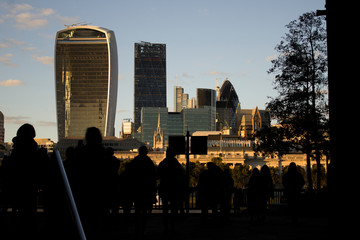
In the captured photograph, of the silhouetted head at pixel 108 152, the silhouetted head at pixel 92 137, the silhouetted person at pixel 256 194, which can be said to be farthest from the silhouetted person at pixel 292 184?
the silhouetted head at pixel 92 137

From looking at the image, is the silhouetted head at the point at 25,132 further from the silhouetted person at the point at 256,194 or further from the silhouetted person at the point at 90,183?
the silhouetted person at the point at 256,194

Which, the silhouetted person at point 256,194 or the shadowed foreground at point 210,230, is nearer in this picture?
the shadowed foreground at point 210,230

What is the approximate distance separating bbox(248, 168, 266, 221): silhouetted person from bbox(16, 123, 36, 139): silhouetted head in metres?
10.3

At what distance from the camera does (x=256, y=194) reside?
19188 mm

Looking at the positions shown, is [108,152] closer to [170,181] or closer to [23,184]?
[23,184]

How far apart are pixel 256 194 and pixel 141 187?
700 cm

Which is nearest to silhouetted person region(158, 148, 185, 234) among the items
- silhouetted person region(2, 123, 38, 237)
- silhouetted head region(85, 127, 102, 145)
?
silhouetted head region(85, 127, 102, 145)

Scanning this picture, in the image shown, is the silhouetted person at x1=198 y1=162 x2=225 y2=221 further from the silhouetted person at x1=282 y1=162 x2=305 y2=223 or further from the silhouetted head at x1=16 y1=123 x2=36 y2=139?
the silhouetted head at x1=16 y1=123 x2=36 y2=139

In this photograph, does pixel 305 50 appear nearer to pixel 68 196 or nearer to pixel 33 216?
pixel 33 216

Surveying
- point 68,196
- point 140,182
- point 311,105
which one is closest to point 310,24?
point 311,105

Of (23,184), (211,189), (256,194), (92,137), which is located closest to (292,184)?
(256,194)

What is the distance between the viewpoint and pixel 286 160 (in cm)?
18050

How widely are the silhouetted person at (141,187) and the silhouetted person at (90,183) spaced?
3703 mm

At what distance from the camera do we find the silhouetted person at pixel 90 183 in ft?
30.8
